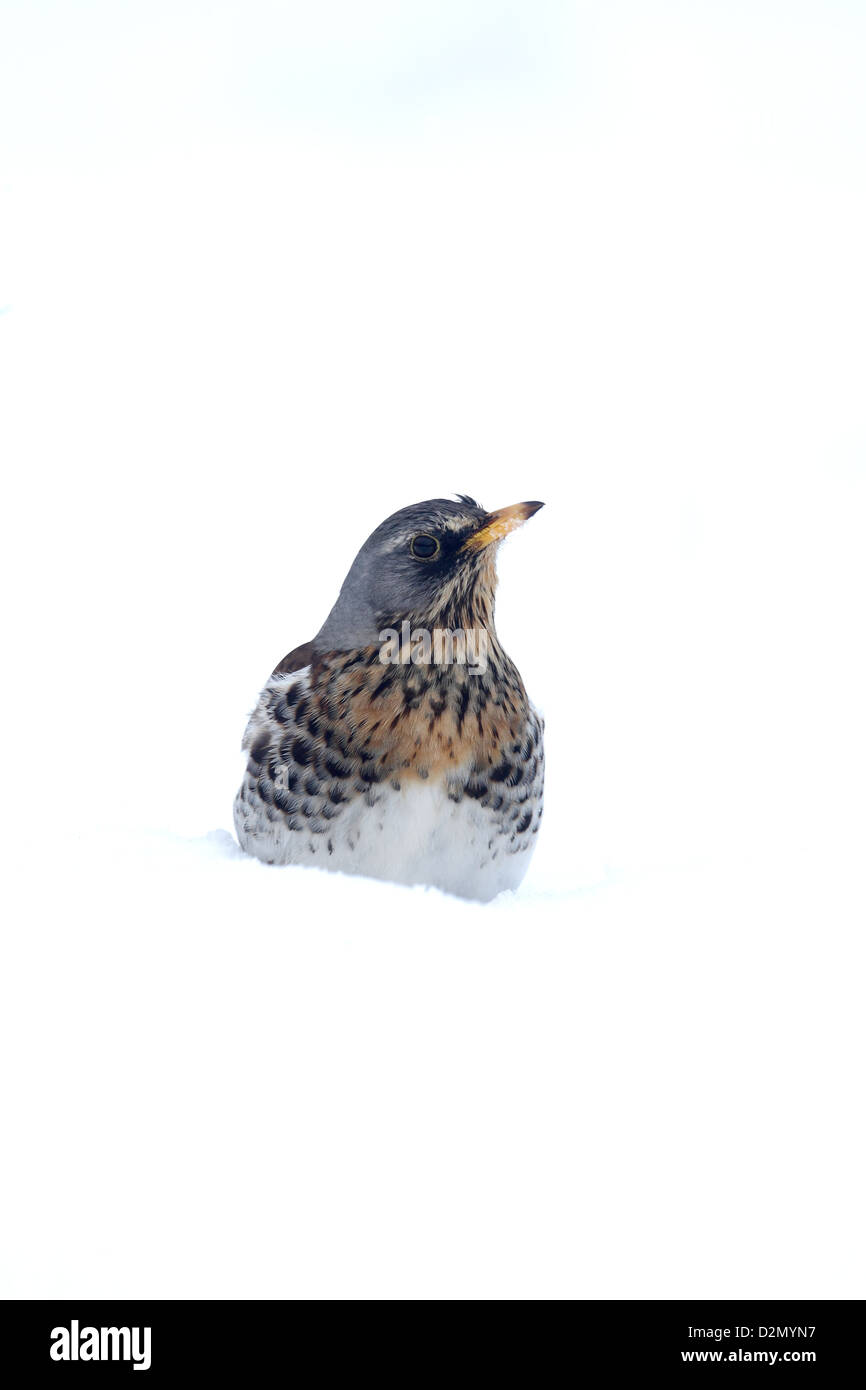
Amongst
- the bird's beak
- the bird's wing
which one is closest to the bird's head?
the bird's beak

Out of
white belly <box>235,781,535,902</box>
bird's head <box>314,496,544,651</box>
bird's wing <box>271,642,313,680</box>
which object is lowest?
white belly <box>235,781,535,902</box>

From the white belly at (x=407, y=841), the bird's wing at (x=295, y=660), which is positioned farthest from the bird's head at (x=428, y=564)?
the white belly at (x=407, y=841)

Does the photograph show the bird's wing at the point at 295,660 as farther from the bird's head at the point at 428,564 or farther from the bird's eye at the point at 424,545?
the bird's eye at the point at 424,545

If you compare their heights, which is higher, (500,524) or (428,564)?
(500,524)

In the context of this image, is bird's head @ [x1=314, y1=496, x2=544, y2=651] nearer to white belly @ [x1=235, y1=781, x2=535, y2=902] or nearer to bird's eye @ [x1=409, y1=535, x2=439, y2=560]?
bird's eye @ [x1=409, y1=535, x2=439, y2=560]

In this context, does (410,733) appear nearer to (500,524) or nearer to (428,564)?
(428,564)

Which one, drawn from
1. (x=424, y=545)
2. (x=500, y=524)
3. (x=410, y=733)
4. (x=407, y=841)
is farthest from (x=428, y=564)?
(x=407, y=841)
